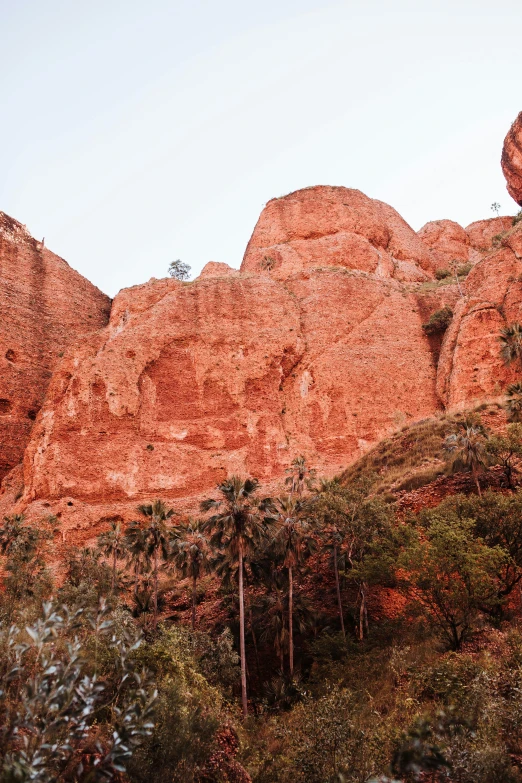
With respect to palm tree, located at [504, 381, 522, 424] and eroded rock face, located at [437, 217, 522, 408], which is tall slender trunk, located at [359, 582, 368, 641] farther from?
eroded rock face, located at [437, 217, 522, 408]

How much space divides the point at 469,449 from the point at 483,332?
2251 cm

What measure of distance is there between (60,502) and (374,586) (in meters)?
24.0

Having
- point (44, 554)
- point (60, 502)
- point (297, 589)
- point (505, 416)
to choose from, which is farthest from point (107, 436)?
point (505, 416)

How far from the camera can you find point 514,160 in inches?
2822

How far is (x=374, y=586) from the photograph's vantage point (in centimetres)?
2908

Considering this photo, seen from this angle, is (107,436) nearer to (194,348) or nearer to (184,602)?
(194,348)

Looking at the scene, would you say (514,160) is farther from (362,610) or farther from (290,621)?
(290,621)

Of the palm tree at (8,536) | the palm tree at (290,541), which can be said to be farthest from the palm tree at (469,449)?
the palm tree at (8,536)

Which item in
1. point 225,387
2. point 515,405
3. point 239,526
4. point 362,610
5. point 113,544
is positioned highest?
point 225,387

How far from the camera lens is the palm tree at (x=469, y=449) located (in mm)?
29719

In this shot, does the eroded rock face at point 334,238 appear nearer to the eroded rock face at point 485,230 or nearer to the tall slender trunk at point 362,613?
the eroded rock face at point 485,230

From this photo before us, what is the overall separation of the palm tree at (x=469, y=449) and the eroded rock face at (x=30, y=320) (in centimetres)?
3803

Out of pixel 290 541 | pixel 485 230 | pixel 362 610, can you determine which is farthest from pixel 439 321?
pixel 485 230

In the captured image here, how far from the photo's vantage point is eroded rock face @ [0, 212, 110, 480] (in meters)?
55.6
